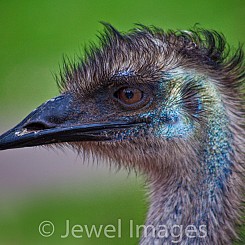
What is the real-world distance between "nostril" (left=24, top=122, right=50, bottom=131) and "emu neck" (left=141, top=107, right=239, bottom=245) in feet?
2.15

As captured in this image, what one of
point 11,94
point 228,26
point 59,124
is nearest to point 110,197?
point 11,94

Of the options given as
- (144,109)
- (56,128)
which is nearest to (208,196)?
(144,109)

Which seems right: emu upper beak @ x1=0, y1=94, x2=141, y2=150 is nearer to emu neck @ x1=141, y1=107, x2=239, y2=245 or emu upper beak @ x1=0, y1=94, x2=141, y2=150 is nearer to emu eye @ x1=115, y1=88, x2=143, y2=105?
emu eye @ x1=115, y1=88, x2=143, y2=105

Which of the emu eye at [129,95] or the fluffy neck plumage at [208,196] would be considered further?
the emu eye at [129,95]

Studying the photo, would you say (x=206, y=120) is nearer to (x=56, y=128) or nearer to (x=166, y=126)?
(x=166, y=126)

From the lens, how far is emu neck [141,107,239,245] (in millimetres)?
4441

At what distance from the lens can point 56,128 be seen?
452cm

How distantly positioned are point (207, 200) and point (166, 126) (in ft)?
1.30

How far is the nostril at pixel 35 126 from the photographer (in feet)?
14.9

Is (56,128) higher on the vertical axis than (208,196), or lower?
higher

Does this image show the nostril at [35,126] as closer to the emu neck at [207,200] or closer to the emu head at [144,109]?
the emu head at [144,109]

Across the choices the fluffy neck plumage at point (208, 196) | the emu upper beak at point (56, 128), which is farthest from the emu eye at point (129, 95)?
the fluffy neck plumage at point (208, 196)

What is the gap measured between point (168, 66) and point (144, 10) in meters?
6.82

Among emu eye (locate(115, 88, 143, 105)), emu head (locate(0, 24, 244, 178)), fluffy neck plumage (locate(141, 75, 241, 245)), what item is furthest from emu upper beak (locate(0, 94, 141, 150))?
fluffy neck plumage (locate(141, 75, 241, 245))
